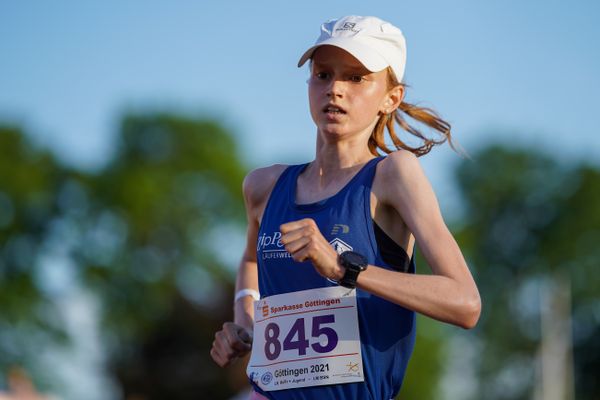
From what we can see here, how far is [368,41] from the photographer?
4.67 metres

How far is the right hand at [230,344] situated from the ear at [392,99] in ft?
3.97

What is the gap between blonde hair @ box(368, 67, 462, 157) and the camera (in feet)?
16.4

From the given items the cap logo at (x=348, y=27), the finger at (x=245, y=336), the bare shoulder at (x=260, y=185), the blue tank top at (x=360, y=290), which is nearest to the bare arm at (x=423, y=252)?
the blue tank top at (x=360, y=290)

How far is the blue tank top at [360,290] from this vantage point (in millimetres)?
4414

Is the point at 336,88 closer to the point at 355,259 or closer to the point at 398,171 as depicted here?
the point at 398,171

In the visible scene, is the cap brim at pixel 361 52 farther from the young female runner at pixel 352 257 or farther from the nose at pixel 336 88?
the nose at pixel 336 88

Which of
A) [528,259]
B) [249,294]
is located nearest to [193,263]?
[528,259]

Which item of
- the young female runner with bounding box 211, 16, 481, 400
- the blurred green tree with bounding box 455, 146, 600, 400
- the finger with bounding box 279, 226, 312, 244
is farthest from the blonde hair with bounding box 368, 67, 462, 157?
the blurred green tree with bounding box 455, 146, 600, 400

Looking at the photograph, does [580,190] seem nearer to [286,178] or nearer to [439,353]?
[439,353]

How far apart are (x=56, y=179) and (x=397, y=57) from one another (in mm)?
43489

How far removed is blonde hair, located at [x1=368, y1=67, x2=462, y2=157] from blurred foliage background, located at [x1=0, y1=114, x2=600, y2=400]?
34482 mm

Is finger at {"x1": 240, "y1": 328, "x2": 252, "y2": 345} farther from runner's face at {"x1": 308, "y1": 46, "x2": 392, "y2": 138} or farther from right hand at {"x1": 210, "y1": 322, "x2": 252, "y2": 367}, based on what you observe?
runner's face at {"x1": 308, "y1": 46, "x2": 392, "y2": 138}

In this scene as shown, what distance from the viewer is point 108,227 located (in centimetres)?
4641

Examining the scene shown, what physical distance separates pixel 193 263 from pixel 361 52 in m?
40.7
